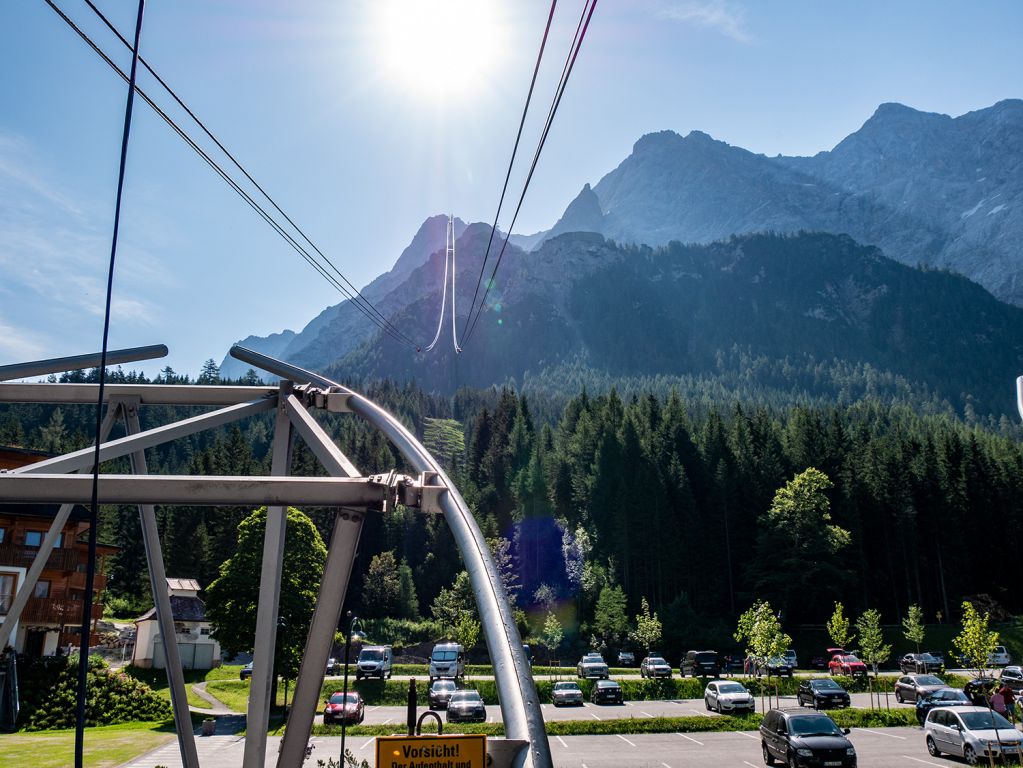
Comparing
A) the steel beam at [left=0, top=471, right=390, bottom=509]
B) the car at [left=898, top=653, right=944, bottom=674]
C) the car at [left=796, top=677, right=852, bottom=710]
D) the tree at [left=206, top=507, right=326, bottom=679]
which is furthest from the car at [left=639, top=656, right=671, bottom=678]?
the steel beam at [left=0, top=471, right=390, bottom=509]

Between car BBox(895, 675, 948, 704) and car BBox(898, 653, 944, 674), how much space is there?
14.9 m

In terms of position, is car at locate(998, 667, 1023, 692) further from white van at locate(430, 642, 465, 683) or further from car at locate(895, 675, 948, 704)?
white van at locate(430, 642, 465, 683)

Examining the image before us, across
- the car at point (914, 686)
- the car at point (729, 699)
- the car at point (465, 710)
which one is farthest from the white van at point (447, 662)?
the car at point (914, 686)

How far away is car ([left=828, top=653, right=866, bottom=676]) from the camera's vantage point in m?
50.8

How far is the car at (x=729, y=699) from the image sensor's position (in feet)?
119

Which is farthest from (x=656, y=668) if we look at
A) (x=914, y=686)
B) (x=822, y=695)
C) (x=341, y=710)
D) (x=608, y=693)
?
(x=341, y=710)

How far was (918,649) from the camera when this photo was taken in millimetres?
68938

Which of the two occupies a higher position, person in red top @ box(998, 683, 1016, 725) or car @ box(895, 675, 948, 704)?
person in red top @ box(998, 683, 1016, 725)

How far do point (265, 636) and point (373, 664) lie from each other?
40.2m

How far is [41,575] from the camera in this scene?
45.0 metres

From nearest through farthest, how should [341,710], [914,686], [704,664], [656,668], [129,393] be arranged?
[129,393] < [341,710] < [914,686] < [656,668] < [704,664]

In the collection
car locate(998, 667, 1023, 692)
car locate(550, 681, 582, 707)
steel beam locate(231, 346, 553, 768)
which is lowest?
car locate(998, 667, 1023, 692)

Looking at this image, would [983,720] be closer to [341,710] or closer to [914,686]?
[914,686]

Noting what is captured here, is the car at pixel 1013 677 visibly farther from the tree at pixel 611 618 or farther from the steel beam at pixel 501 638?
the steel beam at pixel 501 638
